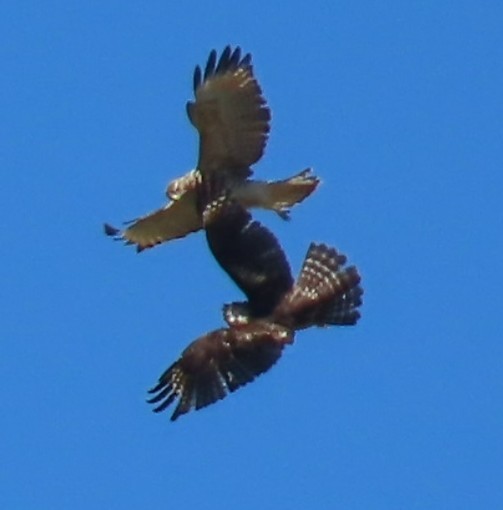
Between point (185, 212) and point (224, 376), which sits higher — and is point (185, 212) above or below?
above

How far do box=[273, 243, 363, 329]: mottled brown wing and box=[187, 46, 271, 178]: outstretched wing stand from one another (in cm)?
235

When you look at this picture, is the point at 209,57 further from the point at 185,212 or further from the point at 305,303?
the point at 305,303

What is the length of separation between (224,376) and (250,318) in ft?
1.30

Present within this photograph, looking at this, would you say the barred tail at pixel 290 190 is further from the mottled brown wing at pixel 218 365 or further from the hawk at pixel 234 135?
the mottled brown wing at pixel 218 365

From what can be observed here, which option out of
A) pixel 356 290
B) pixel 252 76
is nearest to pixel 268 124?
pixel 252 76

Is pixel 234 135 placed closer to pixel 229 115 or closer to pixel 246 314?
pixel 229 115

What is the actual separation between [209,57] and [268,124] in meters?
0.61

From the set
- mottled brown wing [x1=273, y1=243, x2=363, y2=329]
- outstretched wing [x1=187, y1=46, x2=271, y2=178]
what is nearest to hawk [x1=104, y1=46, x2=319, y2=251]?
outstretched wing [x1=187, y1=46, x2=271, y2=178]

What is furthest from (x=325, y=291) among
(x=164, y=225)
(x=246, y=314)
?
(x=164, y=225)

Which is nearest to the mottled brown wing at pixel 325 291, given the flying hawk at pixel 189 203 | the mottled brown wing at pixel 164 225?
the flying hawk at pixel 189 203

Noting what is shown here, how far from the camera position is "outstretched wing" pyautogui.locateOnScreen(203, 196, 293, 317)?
18.9 meters

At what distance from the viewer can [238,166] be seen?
2222cm

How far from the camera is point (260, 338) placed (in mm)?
18969

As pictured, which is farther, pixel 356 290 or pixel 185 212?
pixel 185 212
